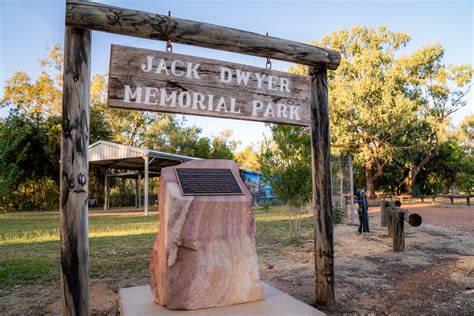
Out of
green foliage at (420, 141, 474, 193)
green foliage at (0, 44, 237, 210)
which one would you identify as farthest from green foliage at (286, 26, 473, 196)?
green foliage at (0, 44, 237, 210)

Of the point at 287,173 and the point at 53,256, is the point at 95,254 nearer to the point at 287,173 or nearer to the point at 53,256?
the point at 53,256

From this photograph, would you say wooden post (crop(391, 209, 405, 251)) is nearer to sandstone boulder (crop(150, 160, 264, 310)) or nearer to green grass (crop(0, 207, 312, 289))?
green grass (crop(0, 207, 312, 289))

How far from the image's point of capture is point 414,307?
13.9 feet

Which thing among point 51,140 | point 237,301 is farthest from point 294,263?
point 51,140

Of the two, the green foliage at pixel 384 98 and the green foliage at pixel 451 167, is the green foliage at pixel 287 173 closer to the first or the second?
the green foliage at pixel 384 98

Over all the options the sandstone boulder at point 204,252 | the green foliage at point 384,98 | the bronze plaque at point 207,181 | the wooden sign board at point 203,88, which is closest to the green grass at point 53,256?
the sandstone boulder at point 204,252

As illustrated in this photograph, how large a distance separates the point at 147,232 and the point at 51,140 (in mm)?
16645

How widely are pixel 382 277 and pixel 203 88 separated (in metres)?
4.24

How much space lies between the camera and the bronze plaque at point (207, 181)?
12.1 ft

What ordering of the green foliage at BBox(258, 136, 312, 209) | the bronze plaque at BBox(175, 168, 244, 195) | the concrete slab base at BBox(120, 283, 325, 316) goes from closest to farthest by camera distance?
the concrete slab base at BBox(120, 283, 325, 316) < the bronze plaque at BBox(175, 168, 244, 195) < the green foliage at BBox(258, 136, 312, 209)

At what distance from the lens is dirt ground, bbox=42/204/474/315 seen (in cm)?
427

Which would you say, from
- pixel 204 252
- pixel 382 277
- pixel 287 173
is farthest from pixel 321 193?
pixel 287 173

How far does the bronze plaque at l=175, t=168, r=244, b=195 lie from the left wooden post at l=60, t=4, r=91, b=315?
1017mm

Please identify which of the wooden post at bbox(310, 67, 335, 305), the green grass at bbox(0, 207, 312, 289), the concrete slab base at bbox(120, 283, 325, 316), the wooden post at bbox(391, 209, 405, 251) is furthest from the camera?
the wooden post at bbox(391, 209, 405, 251)
